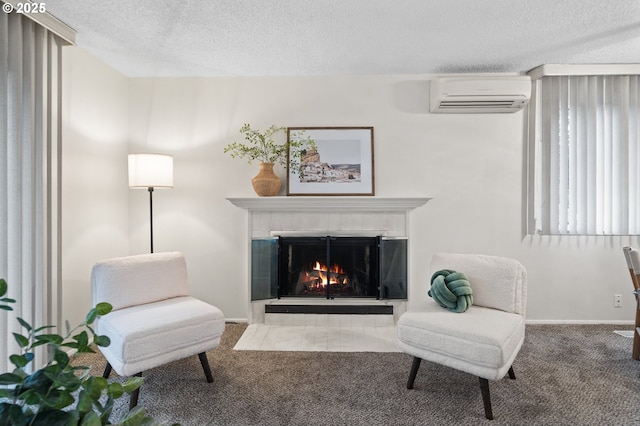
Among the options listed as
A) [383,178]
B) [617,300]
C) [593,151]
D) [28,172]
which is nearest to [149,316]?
[28,172]

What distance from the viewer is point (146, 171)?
2.83m

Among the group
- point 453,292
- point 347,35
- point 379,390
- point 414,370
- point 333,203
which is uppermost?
point 347,35

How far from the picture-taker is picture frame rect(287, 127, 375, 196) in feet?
10.8

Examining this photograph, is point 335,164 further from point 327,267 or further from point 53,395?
point 53,395

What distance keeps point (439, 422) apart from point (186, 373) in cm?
154

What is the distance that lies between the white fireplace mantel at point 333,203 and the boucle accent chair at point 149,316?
2.73 feet

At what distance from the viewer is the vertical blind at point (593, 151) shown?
3154mm

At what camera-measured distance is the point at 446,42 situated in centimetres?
266

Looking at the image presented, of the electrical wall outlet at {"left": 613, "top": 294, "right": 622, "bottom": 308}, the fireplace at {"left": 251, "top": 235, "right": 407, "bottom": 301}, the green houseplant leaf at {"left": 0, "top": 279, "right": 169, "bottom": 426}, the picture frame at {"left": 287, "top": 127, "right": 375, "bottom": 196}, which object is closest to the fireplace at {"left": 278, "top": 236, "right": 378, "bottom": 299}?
the fireplace at {"left": 251, "top": 235, "right": 407, "bottom": 301}

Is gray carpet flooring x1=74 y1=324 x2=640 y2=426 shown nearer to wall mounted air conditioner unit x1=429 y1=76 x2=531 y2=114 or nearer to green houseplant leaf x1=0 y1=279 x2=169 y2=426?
green houseplant leaf x1=0 y1=279 x2=169 y2=426

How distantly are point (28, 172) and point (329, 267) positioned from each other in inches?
91.3

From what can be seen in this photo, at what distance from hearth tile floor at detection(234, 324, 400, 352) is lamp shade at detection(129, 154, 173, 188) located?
145 centimetres

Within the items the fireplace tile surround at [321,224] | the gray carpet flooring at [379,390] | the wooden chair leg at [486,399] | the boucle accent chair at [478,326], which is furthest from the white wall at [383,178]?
the wooden chair leg at [486,399]

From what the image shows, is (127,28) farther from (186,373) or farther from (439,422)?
(439,422)
